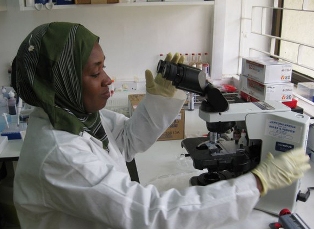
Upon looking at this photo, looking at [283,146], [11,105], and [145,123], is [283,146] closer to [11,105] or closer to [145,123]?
[145,123]

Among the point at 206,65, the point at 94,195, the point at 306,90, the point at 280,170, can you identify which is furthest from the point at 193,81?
the point at 206,65

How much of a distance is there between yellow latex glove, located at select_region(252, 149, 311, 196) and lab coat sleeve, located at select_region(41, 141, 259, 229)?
2.7 inches

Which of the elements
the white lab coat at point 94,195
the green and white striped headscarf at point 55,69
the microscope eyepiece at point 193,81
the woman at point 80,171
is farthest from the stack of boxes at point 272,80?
the green and white striped headscarf at point 55,69

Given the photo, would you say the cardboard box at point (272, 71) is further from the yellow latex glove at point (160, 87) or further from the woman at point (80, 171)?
the woman at point (80, 171)

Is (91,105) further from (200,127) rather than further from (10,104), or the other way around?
(10,104)

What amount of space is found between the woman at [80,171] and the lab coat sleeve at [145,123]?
0.30 m

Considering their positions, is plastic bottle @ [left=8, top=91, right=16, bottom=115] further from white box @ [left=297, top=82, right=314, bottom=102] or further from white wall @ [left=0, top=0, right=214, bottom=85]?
white box @ [left=297, top=82, right=314, bottom=102]

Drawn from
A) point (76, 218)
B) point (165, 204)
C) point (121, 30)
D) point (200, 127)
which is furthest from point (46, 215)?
point (121, 30)

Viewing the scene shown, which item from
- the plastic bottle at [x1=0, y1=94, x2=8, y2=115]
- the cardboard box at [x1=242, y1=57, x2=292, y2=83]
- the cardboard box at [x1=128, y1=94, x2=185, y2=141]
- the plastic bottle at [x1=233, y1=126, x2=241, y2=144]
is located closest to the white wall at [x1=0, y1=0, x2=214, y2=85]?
the plastic bottle at [x1=0, y1=94, x2=8, y2=115]

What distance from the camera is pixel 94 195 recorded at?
81cm

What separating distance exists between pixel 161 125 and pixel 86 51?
51 cm

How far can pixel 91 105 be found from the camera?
1007mm

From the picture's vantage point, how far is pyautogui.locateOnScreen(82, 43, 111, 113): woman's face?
37.4 inches

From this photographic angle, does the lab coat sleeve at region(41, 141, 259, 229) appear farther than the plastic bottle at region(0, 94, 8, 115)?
No
